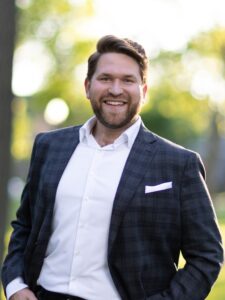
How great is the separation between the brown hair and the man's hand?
4.13 feet

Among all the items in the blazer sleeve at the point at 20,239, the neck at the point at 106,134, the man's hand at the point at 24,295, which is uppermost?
the neck at the point at 106,134

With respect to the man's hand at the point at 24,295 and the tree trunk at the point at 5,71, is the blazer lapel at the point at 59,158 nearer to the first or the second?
the man's hand at the point at 24,295

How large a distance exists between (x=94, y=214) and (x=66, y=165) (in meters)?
0.40

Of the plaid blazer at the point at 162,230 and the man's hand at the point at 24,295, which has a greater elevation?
the plaid blazer at the point at 162,230

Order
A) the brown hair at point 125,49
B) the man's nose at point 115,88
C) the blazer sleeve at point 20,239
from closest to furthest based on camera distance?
1. the man's nose at point 115,88
2. the brown hair at point 125,49
3. the blazer sleeve at point 20,239

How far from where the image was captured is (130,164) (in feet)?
12.6

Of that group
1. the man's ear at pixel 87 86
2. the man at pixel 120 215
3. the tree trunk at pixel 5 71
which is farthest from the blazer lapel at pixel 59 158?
the tree trunk at pixel 5 71

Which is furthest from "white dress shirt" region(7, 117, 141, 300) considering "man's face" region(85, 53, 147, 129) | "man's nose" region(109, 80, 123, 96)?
"man's nose" region(109, 80, 123, 96)

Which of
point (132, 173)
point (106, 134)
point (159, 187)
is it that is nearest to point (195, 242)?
point (159, 187)

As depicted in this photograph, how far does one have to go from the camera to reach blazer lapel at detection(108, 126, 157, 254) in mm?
3676

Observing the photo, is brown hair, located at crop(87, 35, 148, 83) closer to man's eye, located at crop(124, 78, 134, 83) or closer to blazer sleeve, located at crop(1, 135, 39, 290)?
man's eye, located at crop(124, 78, 134, 83)

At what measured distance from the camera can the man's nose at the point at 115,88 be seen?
3.85 metres

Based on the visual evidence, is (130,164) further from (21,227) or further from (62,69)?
(62,69)

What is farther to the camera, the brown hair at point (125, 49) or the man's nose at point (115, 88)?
the brown hair at point (125, 49)
